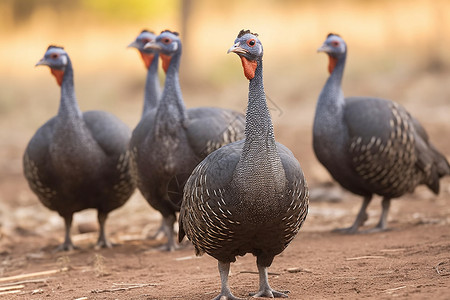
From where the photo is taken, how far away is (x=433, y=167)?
28.9 feet

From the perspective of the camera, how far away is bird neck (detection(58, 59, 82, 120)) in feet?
27.4

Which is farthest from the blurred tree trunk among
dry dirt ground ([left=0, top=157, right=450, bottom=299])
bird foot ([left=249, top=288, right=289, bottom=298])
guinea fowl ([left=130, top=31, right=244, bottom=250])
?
bird foot ([left=249, top=288, right=289, bottom=298])

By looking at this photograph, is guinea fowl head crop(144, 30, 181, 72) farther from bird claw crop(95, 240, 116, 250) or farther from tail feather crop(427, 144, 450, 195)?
tail feather crop(427, 144, 450, 195)

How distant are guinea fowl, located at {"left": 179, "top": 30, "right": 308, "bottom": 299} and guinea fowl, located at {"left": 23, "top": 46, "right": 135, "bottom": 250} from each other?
9.70 ft

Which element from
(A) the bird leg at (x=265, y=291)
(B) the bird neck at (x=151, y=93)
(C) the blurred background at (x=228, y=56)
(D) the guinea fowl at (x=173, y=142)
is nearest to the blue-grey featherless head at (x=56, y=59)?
(B) the bird neck at (x=151, y=93)

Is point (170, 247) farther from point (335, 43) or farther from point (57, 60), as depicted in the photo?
point (335, 43)

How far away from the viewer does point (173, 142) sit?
301 inches

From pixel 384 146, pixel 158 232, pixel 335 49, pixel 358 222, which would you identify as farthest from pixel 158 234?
pixel 335 49

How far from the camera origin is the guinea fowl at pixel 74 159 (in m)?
8.18

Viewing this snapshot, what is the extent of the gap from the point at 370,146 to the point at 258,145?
11.1ft

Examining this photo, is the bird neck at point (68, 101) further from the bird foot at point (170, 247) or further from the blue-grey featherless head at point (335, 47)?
the blue-grey featherless head at point (335, 47)

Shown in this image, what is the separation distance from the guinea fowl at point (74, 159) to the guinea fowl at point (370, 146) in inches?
90.2

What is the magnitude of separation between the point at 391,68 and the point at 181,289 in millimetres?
16589

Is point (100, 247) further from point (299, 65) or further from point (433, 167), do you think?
point (299, 65)
